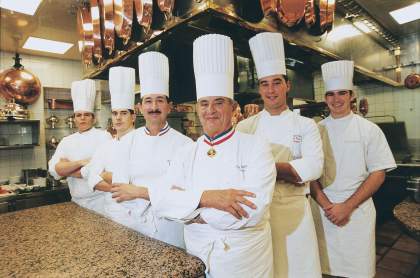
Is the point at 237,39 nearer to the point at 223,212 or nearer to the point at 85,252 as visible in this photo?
the point at 223,212

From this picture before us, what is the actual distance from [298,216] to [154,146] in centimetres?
97

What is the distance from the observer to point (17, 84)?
4402 mm

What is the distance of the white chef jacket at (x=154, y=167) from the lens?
1.76m

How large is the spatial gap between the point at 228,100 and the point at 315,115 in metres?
2.89

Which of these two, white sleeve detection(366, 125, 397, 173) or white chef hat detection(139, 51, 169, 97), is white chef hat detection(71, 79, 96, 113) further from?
white sleeve detection(366, 125, 397, 173)

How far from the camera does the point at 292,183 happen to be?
171cm

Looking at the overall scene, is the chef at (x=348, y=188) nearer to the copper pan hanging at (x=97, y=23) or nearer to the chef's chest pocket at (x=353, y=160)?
the chef's chest pocket at (x=353, y=160)

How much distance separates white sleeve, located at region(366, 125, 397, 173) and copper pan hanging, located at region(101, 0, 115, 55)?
2208mm

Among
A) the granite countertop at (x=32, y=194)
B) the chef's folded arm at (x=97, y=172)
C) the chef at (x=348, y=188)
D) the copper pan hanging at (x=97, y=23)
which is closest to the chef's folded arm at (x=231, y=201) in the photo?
the chef's folded arm at (x=97, y=172)

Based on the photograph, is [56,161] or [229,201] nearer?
[229,201]

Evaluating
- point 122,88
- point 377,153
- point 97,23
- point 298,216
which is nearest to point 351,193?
point 377,153

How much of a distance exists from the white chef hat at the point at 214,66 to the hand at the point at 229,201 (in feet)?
1.58

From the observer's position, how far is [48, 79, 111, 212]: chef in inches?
104

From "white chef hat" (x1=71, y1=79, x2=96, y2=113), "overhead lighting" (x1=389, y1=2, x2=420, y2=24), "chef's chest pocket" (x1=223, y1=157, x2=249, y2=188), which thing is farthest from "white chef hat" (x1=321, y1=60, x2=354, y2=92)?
"overhead lighting" (x1=389, y1=2, x2=420, y2=24)
